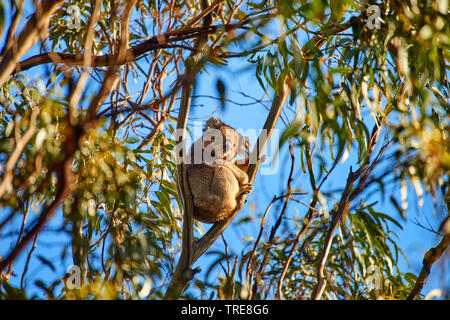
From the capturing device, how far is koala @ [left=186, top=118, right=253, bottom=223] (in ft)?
9.17

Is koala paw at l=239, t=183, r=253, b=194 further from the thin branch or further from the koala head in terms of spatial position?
the thin branch

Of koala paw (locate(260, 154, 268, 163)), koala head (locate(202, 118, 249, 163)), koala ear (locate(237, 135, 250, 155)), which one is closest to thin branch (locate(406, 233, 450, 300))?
koala paw (locate(260, 154, 268, 163))

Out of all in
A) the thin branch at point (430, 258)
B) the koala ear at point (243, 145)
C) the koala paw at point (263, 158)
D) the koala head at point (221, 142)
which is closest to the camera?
the thin branch at point (430, 258)

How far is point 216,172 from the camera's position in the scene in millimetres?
2947

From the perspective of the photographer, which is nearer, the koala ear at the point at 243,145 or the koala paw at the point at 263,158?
the koala paw at the point at 263,158

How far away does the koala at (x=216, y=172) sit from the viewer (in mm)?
2795

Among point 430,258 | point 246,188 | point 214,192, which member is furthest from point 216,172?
point 430,258

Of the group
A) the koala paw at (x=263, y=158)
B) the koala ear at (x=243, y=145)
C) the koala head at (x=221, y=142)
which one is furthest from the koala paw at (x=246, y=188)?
the koala ear at (x=243, y=145)

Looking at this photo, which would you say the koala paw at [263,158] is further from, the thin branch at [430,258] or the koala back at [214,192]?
the thin branch at [430,258]

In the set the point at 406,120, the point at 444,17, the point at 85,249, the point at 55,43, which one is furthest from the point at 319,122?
the point at 55,43

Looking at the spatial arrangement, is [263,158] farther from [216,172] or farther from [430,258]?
[430,258]
